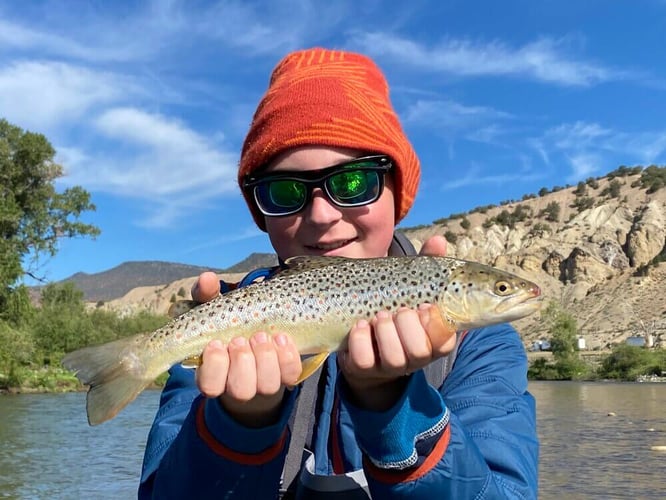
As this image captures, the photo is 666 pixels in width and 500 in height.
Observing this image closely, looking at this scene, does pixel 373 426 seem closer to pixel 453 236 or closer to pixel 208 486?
pixel 208 486

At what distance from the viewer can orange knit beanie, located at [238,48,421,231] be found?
315 cm

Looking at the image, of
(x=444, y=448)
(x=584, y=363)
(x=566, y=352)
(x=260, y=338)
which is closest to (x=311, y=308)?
(x=260, y=338)

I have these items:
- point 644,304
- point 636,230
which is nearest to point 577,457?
point 644,304

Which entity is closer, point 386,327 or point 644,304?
point 386,327

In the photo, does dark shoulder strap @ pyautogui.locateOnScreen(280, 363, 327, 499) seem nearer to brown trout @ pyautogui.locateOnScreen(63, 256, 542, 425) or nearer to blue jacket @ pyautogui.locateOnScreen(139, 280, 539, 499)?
blue jacket @ pyautogui.locateOnScreen(139, 280, 539, 499)

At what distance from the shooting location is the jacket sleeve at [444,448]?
2258 mm

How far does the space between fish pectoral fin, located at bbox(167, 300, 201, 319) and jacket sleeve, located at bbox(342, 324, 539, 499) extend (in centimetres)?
92

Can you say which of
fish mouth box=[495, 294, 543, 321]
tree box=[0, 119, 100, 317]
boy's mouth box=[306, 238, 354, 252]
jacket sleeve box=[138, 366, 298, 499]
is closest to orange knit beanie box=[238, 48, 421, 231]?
boy's mouth box=[306, 238, 354, 252]

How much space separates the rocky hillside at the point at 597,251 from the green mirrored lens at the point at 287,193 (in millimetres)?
52027

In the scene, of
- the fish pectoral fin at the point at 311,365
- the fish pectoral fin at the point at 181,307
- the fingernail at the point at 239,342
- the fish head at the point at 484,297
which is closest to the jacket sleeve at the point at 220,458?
the fish pectoral fin at the point at 311,365

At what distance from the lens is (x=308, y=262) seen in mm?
2887

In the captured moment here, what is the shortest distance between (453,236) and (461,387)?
3799 inches

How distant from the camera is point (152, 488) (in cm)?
276

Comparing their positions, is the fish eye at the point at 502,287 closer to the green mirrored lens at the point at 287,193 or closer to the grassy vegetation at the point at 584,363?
the green mirrored lens at the point at 287,193
